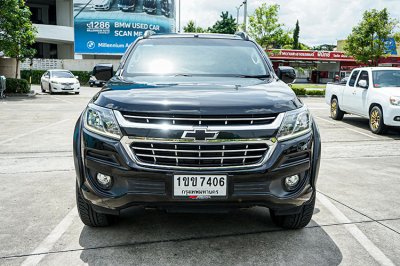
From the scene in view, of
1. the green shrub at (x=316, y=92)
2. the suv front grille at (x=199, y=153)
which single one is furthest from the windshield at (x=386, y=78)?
the green shrub at (x=316, y=92)

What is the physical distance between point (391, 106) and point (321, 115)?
16.1 feet

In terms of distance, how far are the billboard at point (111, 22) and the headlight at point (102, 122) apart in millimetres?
41292

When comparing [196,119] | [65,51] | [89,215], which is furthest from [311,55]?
[196,119]

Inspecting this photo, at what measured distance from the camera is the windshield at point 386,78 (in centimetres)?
1045

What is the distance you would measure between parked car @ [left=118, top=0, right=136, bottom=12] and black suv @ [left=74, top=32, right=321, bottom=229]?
43.5 m

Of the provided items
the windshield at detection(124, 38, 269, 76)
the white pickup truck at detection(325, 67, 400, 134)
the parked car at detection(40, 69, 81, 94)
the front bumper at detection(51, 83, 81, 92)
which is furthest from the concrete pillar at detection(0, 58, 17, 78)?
the windshield at detection(124, 38, 269, 76)

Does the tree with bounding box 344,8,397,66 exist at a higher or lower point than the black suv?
higher

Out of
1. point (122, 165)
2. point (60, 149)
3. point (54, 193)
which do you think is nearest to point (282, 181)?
point (122, 165)

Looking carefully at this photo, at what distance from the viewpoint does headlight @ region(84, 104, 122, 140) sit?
3049 mm

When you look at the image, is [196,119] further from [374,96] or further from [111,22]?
[111,22]

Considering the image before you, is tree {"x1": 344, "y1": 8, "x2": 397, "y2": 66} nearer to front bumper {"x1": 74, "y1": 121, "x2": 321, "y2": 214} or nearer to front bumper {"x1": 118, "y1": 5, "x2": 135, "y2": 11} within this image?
front bumper {"x1": 118, "y1": 5, "x2": 135, "y2": 11}

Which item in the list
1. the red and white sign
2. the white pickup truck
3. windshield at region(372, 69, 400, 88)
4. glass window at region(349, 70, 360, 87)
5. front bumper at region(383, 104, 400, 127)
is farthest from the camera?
the red and white sign

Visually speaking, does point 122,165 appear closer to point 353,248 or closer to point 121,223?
point 121,223

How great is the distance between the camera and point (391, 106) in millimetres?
9570
